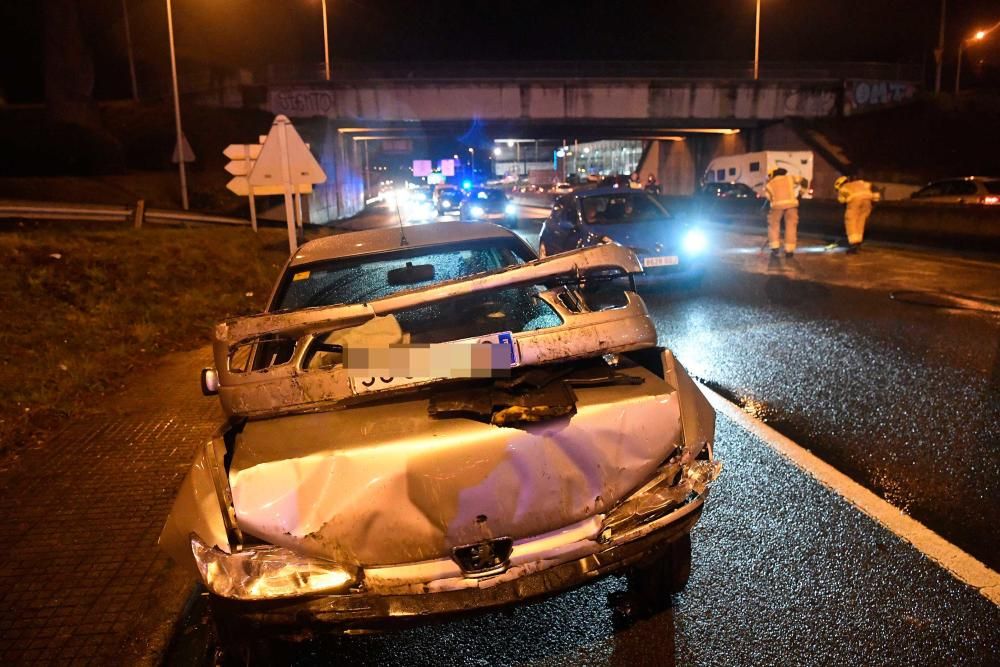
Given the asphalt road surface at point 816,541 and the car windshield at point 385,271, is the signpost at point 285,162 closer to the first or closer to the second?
the asphalt road surface at point 816,541

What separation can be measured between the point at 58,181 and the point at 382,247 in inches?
1108

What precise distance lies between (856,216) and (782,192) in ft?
7.82

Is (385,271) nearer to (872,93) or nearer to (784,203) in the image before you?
(784,203)

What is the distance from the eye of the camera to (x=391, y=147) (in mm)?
70688

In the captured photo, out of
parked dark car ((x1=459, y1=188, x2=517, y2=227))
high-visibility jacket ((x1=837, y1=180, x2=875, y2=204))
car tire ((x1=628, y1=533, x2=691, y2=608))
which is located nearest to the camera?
car tire ((x1=628, y1=533, x2=691, y2=608))

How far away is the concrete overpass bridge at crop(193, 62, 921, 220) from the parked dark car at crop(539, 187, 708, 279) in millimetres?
25532

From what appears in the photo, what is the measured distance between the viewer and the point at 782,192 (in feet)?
49.5

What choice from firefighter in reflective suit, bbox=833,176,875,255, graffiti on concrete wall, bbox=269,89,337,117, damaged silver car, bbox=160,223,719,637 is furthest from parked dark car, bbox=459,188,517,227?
damaged silver car, bbox=160,223,719,637

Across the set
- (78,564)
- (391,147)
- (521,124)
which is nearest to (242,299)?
(78,564)

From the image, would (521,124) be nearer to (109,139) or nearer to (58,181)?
(109,139)

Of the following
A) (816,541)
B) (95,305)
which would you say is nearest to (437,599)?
(816,541)

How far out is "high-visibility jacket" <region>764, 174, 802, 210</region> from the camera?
49.4ft

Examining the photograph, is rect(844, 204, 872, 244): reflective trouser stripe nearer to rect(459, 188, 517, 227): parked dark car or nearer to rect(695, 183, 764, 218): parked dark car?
rect(695, 183, 764, 218): parked dark car

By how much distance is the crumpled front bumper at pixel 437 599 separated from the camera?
251cm
